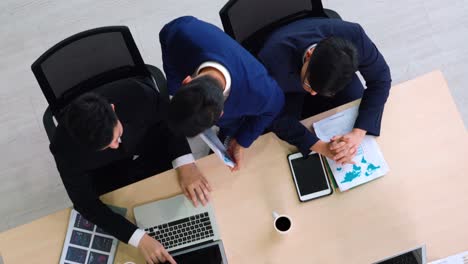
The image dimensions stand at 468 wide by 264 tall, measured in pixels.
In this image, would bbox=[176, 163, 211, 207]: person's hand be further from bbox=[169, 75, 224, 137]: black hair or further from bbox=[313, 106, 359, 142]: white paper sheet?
bbox=[313, 106, 359, 142]: white paper sheet

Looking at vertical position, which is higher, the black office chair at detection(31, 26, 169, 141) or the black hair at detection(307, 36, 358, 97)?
the black office chair at detection(31, 26, 169, 141)

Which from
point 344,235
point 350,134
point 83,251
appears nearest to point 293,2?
point 350,134

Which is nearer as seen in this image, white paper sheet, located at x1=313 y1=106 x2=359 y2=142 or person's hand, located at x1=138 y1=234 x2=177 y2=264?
person's hand, located at x1=138 y1=234 x2=177 y2=264

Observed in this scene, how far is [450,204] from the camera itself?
59.5 inches

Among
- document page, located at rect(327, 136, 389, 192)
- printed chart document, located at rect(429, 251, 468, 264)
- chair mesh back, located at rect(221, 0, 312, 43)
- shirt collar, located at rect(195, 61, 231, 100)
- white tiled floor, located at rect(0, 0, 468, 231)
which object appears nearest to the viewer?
shirt collar, located at rect(195, 61, 231, 100)

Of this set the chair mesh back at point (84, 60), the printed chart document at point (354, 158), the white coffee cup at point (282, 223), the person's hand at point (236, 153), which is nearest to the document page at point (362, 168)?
the printed chart document at point (354, 158)

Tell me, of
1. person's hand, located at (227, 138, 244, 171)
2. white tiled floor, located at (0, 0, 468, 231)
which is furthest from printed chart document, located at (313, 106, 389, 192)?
white tiled floor, located at (0, 0, 468, 231)

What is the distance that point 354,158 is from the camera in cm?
157

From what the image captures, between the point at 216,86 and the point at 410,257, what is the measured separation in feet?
2.91

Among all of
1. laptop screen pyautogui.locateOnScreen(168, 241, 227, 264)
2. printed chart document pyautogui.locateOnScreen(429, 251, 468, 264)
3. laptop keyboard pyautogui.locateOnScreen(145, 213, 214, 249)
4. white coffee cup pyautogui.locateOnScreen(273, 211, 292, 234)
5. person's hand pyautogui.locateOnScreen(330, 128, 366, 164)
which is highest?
person's hand pyautogui.locateOnScreen(330, 128, 366, 164)

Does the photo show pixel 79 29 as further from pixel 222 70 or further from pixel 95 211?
pixel 222 70

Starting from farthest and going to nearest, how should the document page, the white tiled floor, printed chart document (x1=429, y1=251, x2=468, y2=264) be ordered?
the white tiled floor → the document page → printed chart document (x1=429, y1=251, x2=468, y2=264)

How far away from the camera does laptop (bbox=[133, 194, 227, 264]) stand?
154 cm

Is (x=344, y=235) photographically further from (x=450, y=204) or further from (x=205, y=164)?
(x=205, y=164)
